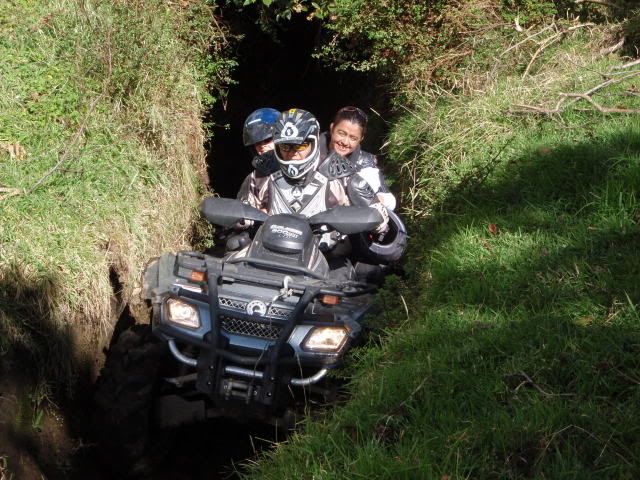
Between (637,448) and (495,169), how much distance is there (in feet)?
10.4

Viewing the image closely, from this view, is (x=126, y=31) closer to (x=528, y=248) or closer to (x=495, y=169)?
(x=495, y=169)

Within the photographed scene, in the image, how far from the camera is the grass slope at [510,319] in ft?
12.1

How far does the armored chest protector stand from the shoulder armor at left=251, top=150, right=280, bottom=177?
0.37 m

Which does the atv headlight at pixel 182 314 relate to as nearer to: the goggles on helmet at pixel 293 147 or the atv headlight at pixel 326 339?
the atv headlight at pixel 326 339

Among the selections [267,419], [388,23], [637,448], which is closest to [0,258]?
[267,419]

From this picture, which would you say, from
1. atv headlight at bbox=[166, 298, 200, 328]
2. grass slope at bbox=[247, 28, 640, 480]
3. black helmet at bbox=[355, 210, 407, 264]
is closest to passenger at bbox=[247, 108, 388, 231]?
black helmet at bbox=[355, 210, 407, 264]

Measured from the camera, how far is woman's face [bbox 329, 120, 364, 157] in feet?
25.2

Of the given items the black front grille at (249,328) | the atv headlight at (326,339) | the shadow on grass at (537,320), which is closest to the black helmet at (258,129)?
the shadow on grass at (537,320)

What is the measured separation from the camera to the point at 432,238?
607 cm

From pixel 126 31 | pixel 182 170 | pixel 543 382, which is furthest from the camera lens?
pixel 182 170

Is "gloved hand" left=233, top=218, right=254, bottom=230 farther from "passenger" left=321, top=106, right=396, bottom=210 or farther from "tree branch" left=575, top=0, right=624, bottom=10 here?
"tree branch" left=575, top=0, right=624, bottom=10

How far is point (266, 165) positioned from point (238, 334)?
2.18 meters

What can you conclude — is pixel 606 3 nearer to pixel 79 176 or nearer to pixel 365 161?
pixel 365 161

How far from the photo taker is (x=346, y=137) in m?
7.67
